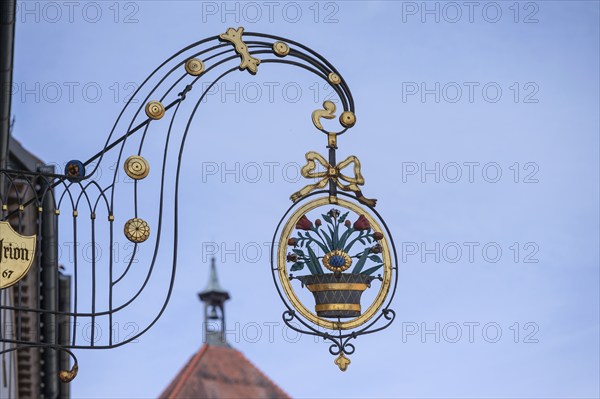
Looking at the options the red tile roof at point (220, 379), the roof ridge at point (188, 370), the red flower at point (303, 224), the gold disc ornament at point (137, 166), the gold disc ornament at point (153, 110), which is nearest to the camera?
the gold disc ornament at point (137, 166)

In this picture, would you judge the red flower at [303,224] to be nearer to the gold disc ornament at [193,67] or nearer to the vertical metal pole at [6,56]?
the gold disc ornament at [193,67]

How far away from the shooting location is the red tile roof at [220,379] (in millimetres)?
70000

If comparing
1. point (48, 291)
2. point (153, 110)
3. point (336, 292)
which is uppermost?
point (153, 110)

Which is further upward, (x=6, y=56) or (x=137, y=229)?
(x=6, y=56)

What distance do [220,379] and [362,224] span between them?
61.1m

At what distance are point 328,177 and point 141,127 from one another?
1.52 metres

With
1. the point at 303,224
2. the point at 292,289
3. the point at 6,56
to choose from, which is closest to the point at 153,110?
the point at 303,224

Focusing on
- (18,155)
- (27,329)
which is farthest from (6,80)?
(27,329)

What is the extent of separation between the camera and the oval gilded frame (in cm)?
1186

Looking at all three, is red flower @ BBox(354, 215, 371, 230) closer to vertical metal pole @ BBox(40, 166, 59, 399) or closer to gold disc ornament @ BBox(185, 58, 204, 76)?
gold disc ornament @ BBox(185, 58, 204, 76)

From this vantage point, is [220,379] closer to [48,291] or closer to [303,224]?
[48,291]

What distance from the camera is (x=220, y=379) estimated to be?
72438 mm

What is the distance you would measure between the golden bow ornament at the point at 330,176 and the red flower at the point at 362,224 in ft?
0.39

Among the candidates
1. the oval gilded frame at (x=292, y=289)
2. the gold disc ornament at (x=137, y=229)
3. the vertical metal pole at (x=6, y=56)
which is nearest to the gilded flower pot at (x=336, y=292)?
the oval gilded frame at (x=292, y=289)
